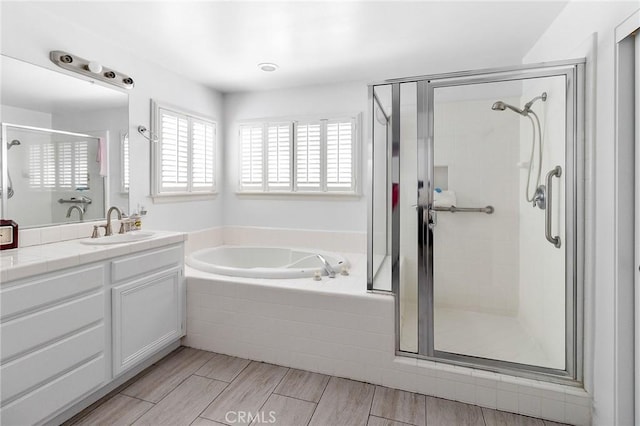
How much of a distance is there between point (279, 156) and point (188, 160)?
0.94m

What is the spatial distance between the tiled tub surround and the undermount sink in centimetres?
48

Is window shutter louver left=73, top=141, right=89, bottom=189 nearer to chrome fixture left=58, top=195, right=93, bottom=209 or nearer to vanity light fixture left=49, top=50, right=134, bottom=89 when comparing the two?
chrome fixture left=58, top=195, right=93, bottom=209

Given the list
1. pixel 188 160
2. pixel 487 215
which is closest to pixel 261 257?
pixel 188 160

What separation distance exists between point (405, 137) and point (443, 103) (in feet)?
0.95

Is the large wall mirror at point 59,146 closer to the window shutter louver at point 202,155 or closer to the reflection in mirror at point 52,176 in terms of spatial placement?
the reflection in mirror at point 52,176

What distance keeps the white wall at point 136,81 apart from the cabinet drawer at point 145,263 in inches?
28.1

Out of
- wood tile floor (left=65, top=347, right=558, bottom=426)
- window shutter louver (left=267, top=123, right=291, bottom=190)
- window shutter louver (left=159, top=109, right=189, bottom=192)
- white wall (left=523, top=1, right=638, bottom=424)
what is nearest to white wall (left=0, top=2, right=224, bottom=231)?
window shutter louver (left=159, top=109, right=189, bottom=192)

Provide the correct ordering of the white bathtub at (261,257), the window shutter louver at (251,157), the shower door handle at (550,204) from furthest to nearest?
the window shutter louver at (251,157)
the white bathtub at (261,257)
the shower door handle at (550,204)

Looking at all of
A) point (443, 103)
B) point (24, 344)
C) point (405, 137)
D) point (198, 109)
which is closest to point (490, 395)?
point (405, 137)

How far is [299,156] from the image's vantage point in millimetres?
3605

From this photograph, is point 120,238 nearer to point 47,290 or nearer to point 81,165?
point 81,165

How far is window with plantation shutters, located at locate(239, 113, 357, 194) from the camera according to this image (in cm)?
344

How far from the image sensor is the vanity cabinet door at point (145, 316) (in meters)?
1.97

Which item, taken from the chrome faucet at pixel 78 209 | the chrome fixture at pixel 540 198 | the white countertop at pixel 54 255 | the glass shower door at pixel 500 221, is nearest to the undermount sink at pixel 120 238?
the white countertop at pixel 54 255
